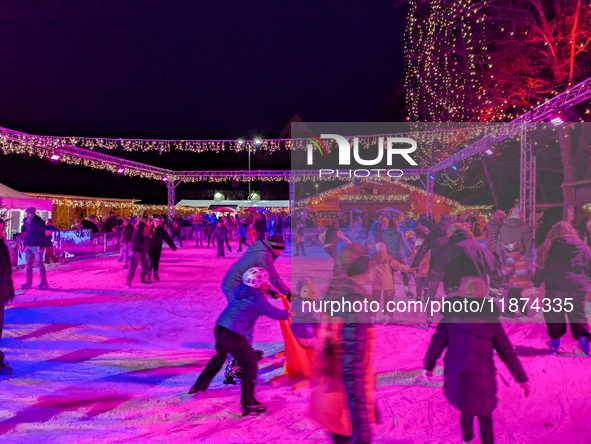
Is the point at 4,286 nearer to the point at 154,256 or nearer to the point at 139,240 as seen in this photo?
the point at 139,240

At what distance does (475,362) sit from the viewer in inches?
84.4

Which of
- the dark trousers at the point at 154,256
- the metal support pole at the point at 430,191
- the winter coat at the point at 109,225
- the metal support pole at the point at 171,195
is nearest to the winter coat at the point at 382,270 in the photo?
the dark trousers at the point at 154,256

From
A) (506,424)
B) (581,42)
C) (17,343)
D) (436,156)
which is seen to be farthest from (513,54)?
(17,343)

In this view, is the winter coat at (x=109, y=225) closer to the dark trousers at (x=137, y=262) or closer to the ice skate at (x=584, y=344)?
the dark trousers at (x=137, y=262)

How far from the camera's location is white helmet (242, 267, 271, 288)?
8.68ft

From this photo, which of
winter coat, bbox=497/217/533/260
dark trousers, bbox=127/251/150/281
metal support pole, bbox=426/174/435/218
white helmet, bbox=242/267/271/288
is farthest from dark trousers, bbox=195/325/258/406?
metal support pole, bbox=426/174/435/218

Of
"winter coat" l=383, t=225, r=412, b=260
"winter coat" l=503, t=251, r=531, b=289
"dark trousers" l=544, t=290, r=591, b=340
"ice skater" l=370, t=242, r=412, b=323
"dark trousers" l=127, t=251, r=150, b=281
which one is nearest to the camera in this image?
"dark trousers" l=544, t=290, r=591, b=340

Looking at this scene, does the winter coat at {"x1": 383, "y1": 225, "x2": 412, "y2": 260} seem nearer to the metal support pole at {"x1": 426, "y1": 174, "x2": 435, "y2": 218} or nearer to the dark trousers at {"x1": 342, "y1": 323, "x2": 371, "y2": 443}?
the dark trousers at {"x1": 342, "y1": 323, "x2": 371, "y2": 443}

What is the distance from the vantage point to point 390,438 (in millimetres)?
2539

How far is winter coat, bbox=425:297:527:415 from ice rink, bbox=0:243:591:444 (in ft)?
1.99

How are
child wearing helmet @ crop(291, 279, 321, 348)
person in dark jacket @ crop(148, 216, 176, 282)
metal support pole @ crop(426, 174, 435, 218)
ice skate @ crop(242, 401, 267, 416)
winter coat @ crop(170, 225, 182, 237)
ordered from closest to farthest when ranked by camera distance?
ice skate @ crop(242, 401, 267, 416) → child wearing helmet @ crop(291, 279, 321, 348) → person in dark jacket @ crop(148, 216, 176, 282) → winter coat @ crop(170, 225, 182, 237) → metal support pole @ crop(426, 174, 435, 218)

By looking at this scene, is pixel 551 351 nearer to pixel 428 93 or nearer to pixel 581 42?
pixel 428 93

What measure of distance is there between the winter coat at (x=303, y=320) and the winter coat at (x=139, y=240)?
4625 millimetres

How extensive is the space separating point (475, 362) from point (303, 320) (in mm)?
1838
